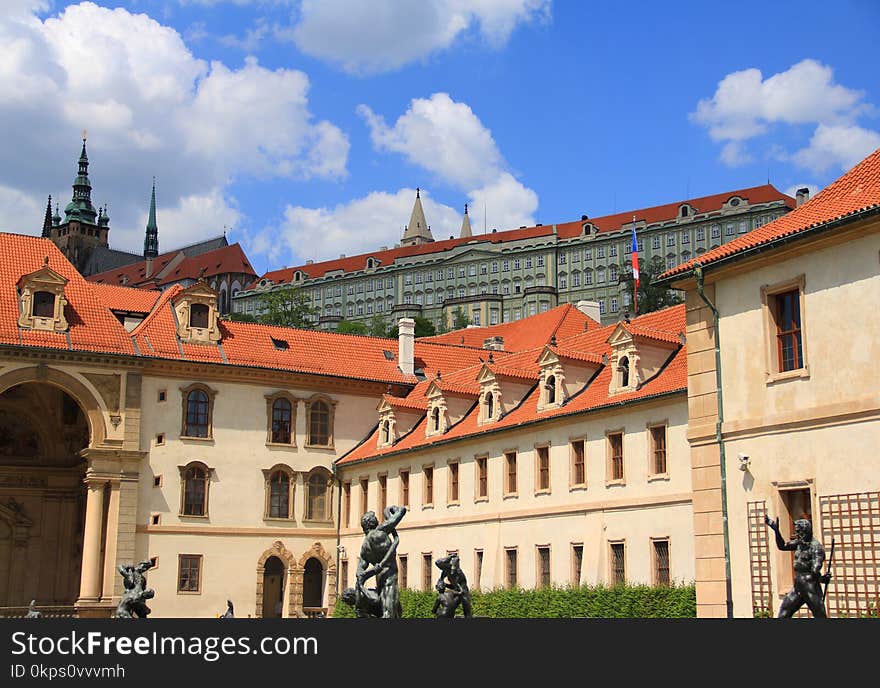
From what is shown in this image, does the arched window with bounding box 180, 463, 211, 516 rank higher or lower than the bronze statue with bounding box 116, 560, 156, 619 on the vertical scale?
higher

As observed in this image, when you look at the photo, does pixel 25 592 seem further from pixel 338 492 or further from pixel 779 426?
pixel 779 426

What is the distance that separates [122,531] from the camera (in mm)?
48281

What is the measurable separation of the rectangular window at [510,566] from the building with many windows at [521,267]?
91.2 meters

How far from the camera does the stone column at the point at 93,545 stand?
4738cm

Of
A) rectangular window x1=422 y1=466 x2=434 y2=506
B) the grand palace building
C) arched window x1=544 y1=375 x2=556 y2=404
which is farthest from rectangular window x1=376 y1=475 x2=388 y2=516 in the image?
arched window x1=544 y1=375 x2=556 y2=404

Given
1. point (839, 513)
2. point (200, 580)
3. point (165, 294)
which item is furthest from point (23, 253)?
point (839, 513)

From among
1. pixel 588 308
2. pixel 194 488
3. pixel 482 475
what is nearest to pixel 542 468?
pixel 482 475

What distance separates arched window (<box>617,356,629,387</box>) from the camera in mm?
36688

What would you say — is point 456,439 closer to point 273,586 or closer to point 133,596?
point 273,586

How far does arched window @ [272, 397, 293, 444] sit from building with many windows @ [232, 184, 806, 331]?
267ft

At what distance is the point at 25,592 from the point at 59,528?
319 centimetres

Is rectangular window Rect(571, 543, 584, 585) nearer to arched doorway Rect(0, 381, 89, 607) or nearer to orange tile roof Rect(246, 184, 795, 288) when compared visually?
arched doorway Rect(0, 381, 89, 607)

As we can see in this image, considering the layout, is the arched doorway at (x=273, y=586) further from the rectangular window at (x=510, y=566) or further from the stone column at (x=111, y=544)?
the rectangular window at (x=510, y=566)

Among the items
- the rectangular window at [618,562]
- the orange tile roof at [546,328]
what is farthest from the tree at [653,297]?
the rectangular window at [618,562]
